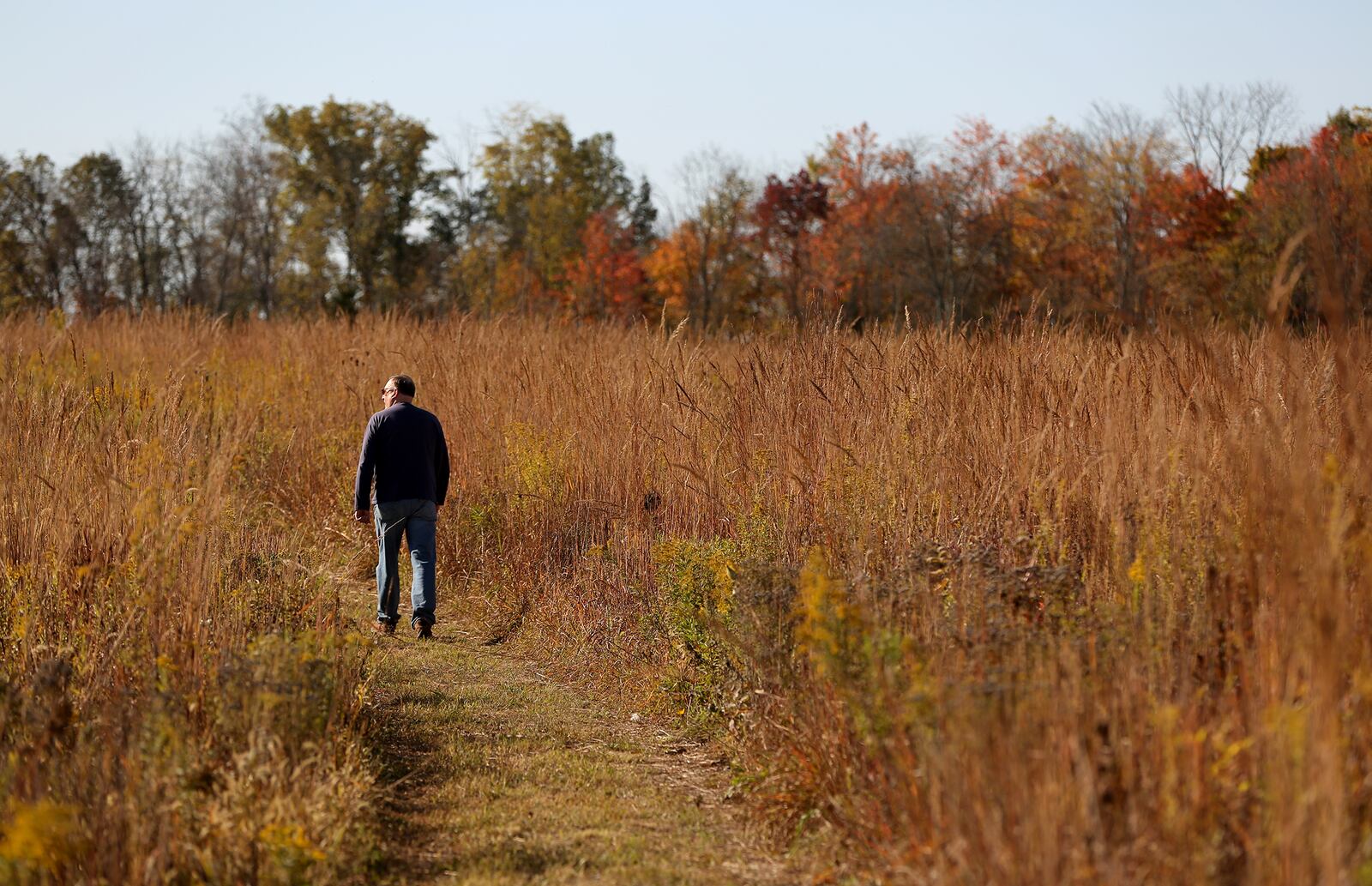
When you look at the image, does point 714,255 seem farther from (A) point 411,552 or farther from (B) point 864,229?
(A) point 411,552

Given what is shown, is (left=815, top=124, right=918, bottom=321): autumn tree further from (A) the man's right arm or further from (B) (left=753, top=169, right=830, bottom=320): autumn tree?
(A) the man's right arm

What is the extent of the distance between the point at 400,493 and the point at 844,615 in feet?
15.8

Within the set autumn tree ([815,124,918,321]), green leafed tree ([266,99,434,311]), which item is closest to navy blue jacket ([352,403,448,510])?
autumn tree ([815,124,918,321])

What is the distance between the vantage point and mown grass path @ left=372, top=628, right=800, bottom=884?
13.4ft

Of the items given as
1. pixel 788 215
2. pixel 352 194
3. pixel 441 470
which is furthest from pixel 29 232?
pixel 441 470

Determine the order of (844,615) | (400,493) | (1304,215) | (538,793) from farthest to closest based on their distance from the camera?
(400,493) → (1304,215) → (538,793) → (844,615)

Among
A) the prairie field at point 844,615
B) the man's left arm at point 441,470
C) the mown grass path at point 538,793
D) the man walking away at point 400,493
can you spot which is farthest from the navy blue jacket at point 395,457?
the mown grass path at point 538,793

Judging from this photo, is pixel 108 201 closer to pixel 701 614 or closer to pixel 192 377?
pixel 192 377

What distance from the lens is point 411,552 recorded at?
26.6ft

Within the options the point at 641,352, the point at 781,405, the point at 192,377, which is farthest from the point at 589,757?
the point at 192,377

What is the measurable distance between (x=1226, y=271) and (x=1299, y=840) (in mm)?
27675

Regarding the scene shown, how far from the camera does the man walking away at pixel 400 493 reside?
26.3ft

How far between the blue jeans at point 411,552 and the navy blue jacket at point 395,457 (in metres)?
0.08

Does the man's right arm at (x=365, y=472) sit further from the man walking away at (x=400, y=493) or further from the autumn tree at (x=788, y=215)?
the autumn tree at (x=788, y=215)
